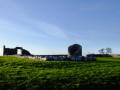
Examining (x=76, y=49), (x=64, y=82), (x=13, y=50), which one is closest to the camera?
(x=64, y=82)

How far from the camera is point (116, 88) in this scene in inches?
317

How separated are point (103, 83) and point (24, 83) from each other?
547cm

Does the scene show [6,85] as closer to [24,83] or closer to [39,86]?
[24,83]

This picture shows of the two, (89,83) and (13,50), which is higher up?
(13,50)

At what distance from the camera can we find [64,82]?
827 centimetres

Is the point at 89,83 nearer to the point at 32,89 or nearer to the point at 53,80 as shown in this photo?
the point at 53,80

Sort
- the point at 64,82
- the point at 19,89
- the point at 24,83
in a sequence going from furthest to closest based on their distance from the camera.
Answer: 1. the point at 64,82
2. the point at 24,83
3. the point at 19,89

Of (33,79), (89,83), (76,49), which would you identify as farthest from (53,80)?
(76,49)

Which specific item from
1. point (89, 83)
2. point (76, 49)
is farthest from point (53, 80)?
point (76, 49)

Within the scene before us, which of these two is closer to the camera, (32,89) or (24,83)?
(32,89)

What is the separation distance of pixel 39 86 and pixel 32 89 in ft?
1.63

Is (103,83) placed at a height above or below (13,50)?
below

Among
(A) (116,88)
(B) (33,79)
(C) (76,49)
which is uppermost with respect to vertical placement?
(C) (76,49)

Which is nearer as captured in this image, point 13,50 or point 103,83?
point 103,83
